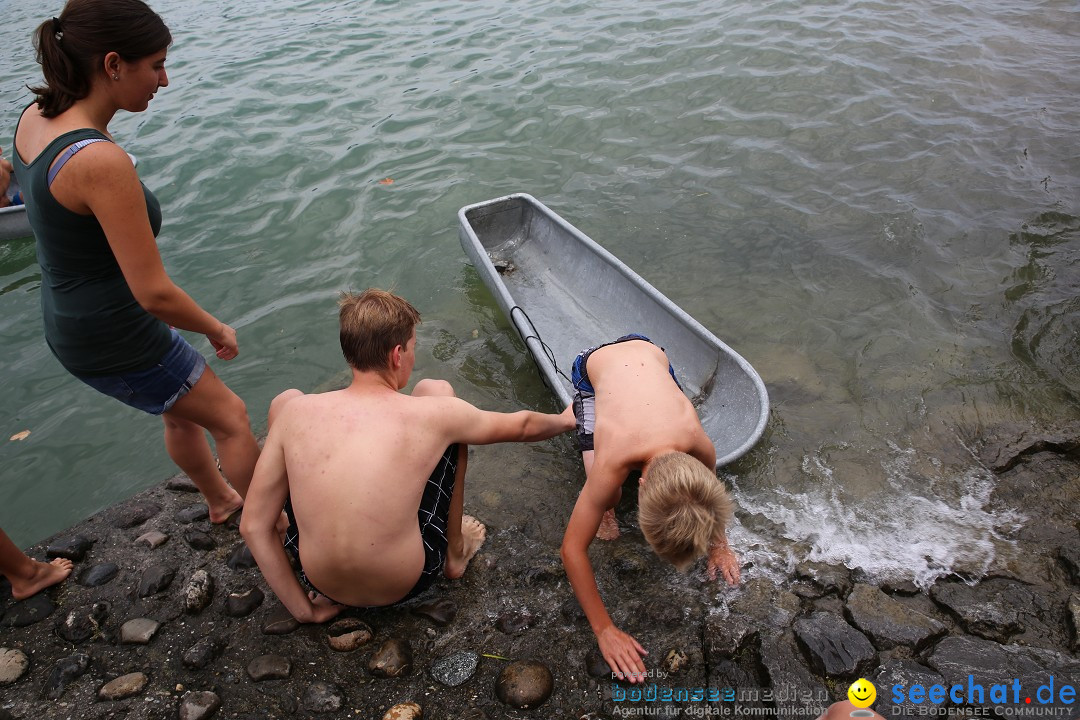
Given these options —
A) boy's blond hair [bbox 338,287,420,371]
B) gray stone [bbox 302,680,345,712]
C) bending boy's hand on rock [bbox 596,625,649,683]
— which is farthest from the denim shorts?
bending boy's hand on rock [bbox 596,625,649,683]

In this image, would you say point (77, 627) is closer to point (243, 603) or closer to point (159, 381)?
point (243, 603)

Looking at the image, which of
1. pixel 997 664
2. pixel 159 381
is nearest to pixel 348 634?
pixel 159 381

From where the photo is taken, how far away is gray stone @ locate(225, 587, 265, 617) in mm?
3564

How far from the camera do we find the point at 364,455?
2785mm

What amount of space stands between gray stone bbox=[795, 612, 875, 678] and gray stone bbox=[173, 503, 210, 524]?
11.6ft

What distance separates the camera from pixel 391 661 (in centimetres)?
327

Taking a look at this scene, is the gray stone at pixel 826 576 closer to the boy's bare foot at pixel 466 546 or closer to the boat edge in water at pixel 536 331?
the boat edge in water at pixel 536 331

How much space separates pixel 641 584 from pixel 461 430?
4.73 ft

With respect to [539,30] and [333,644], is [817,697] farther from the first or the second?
[539,30]

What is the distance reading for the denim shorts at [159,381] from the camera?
3.12 metres

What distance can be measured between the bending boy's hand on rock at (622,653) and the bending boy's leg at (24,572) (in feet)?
9.97

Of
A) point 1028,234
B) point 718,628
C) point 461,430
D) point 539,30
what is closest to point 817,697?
point 718,628

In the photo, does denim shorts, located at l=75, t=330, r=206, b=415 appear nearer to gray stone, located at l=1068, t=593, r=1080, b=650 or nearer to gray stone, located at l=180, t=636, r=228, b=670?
gray stone, located at l=180, t=636, r=228, b=670

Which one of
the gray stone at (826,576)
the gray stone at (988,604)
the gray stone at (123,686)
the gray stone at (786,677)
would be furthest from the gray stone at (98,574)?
the gray stone at (988,604)
